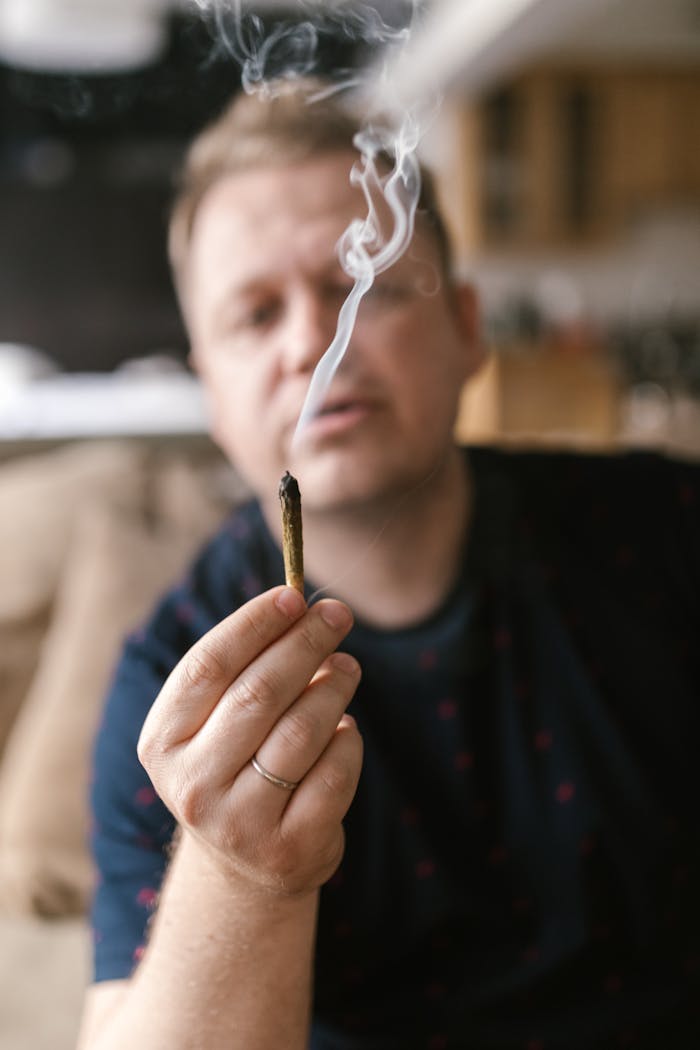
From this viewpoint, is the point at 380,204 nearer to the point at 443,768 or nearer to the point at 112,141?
the point at 443,768

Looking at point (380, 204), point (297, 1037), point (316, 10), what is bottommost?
point (297, 1037)

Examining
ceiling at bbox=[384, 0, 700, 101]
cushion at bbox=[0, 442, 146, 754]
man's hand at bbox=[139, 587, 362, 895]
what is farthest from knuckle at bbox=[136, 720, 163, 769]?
ceiling at bbox=[384, 0, 700, 101]

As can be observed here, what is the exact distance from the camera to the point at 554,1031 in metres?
0.66

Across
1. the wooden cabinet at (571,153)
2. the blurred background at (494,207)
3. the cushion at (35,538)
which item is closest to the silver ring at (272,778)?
the cushion at (35,538)

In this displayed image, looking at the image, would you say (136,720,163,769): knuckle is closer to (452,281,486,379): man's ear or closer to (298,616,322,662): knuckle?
(298,616,322,662): knuckle

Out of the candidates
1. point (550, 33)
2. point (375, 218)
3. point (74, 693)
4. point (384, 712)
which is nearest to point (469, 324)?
point (375, 218)

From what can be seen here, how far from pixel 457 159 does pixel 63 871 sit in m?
3.55

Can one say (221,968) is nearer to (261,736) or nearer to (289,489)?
(261,736)

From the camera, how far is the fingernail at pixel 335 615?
411 mm

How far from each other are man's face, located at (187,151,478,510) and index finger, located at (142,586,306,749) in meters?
0.09

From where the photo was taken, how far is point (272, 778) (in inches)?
16.2

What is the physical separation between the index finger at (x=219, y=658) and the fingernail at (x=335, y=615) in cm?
1

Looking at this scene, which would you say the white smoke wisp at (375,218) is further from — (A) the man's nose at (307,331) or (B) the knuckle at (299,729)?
(B) the knuckle at (299,729)

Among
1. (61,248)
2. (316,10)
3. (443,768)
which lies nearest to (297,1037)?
(443,768)
